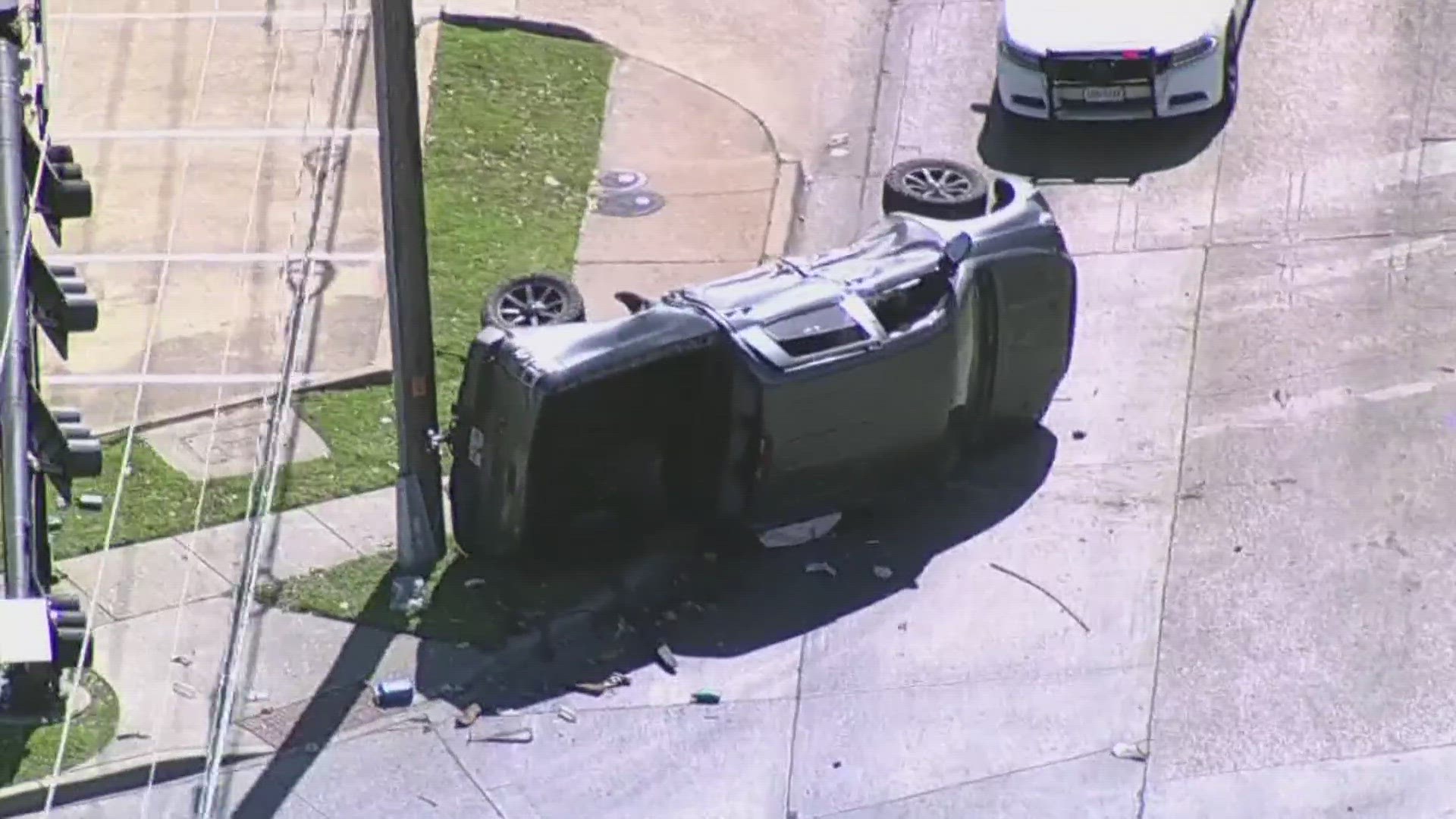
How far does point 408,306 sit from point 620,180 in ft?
15.9

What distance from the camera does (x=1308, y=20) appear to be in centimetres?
2086

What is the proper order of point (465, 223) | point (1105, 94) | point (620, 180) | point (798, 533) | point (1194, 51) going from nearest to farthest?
point (798, 533)
point (465, 223)
point (1194, 51)
point (1105, 94)
point (620, 180)

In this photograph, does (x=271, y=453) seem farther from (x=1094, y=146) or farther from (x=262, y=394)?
(x=1094, y=146)

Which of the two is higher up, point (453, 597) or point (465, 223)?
point (465, 223)

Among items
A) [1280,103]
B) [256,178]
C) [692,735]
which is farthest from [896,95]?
[692,735]

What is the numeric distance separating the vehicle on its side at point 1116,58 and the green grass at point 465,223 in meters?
3.28

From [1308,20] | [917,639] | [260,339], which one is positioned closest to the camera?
[917,639]

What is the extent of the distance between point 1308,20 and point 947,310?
23.4 feet

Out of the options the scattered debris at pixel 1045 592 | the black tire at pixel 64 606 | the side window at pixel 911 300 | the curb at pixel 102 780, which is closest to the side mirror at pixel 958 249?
the side window at pixel 911 300

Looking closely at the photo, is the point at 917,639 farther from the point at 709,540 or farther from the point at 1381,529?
the point at 1381,529

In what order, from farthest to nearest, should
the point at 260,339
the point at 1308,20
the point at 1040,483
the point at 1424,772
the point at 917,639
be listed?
the point at 1308,20 < the point at 260,339 < the point at 1040,483 < the point at 917,639 < the point at 1424,772

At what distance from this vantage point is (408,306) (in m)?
14.7

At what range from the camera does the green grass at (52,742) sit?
1365 cm

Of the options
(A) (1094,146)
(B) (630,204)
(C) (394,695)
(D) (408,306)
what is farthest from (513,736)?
(A) (1094,146)
